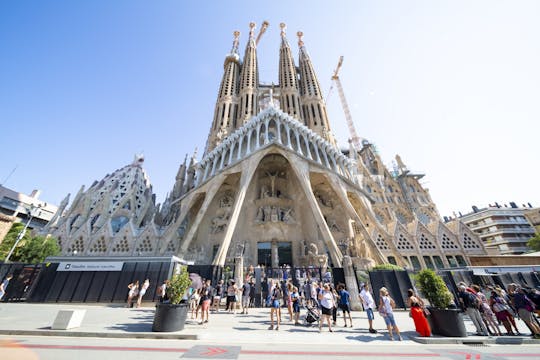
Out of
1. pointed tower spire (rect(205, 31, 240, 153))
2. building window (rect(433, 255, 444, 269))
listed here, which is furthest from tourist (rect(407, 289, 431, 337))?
pointed tower spire (rect(205, 31, 240, 153))

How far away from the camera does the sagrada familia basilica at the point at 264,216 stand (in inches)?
864

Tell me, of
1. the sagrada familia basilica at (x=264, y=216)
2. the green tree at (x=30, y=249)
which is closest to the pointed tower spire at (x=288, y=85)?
the sagrada familia basilica at (x=264, y=216)

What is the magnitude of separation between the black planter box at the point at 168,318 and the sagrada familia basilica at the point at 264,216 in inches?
458

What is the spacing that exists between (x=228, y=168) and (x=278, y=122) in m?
8.71

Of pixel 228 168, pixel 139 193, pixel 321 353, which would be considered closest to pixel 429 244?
pixel 228 168

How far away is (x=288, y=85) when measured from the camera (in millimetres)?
43406

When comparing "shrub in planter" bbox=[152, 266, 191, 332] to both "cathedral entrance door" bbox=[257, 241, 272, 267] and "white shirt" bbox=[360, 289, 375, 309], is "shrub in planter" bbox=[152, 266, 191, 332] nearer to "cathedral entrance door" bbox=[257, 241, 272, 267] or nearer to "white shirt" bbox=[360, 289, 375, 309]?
"white shirt" bbox=[360, 289, 375, 309]

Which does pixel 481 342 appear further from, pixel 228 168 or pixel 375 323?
pixel 228 168

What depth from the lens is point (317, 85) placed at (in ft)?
146

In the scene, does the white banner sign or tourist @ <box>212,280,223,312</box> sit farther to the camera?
the white banner sign

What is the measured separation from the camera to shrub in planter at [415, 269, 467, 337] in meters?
6.04

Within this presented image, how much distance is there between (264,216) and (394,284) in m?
15.1

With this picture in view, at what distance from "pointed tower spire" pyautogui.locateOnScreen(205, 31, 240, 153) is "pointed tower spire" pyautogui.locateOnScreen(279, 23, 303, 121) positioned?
397 inches

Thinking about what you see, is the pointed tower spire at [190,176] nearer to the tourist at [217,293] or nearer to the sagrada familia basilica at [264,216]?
the sagrada familia basilica at [264,216]
